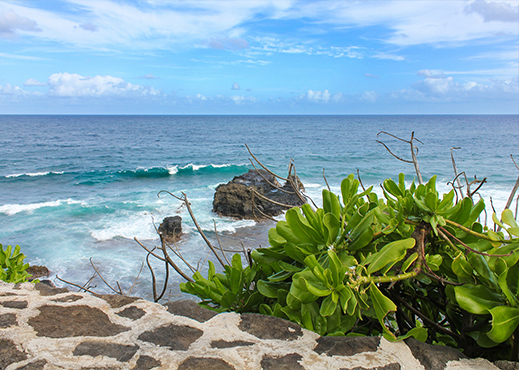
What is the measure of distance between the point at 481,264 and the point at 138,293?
27.0ft

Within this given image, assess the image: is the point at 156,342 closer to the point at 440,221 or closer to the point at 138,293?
the point at 440,221

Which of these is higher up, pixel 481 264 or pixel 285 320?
pixel 481 264

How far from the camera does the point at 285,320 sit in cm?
139

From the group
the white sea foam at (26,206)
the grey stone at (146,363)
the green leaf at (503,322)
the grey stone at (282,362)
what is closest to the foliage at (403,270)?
the green leaf at (503,322)

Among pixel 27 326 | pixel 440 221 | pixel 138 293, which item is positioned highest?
pixel 440 221

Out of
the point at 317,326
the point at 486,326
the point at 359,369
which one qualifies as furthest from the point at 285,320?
the point at 486,326

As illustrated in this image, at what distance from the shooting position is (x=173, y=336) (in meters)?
1.37

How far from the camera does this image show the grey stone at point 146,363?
1.18m

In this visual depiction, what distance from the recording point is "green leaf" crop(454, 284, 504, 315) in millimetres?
1042

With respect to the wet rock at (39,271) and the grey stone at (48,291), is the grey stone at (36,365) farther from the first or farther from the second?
the wet rock at (39,271)

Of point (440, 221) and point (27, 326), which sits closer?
point (440, 221)

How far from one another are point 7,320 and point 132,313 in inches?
20.5

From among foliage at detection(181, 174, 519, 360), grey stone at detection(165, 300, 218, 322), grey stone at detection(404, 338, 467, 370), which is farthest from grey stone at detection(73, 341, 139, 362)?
grey stone at detection(404, 338, 467, 370)

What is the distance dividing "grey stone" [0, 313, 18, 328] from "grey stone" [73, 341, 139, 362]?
399mm
